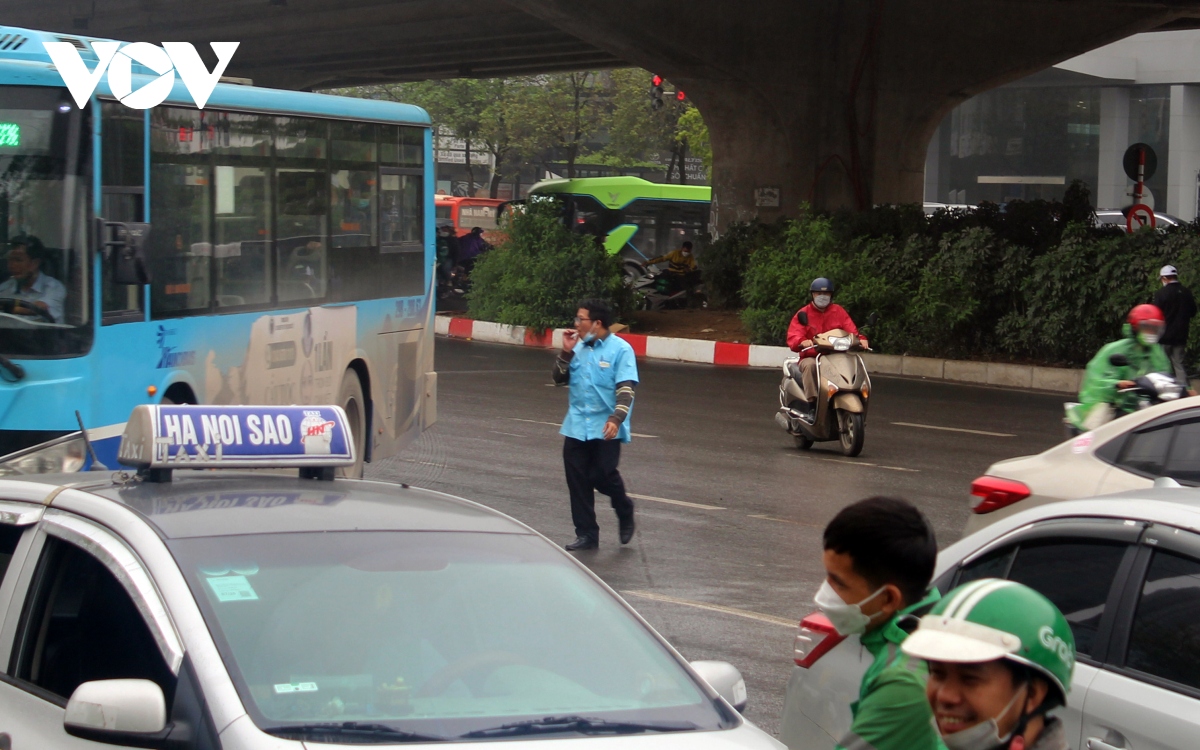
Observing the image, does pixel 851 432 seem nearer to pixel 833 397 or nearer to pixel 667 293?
pixel 833 397

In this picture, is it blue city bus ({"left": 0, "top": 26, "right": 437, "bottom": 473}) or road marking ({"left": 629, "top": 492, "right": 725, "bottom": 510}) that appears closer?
blue city bus ({"left": 0, "top": 26, "right": 437, "bottom": 473})

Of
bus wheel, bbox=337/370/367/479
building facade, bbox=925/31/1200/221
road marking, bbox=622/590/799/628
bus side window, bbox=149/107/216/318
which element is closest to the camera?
road marking, bbox=622/590/799/628

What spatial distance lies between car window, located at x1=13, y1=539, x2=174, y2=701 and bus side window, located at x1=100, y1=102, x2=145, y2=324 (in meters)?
5.15

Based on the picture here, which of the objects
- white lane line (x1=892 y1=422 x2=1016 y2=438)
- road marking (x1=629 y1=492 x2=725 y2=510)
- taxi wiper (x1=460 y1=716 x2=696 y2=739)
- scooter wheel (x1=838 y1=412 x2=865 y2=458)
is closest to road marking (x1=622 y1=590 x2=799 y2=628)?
road marking (x1=629 y1=492 x2=725 y2=510)

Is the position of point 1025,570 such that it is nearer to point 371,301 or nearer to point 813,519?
point 813,519

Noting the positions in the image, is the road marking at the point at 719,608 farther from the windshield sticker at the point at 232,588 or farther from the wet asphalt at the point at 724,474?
the windshield sticker at the point at 232,588

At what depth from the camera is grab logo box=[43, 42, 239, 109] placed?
8.52 meters

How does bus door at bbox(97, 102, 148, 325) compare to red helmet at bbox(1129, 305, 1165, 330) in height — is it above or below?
above

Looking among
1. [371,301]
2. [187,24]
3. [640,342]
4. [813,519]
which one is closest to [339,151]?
[371,301]

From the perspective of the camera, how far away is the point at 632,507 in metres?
9.52

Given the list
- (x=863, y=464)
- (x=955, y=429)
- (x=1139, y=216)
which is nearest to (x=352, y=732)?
(x=863, y=464)

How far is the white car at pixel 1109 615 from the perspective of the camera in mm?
3471

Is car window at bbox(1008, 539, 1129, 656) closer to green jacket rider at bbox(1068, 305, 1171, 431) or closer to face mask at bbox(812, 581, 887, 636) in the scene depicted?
face mask at bbox(812, 581, 887, 636)

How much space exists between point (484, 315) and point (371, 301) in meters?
15.5
